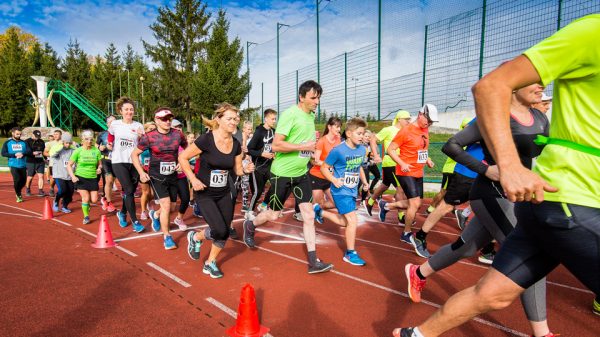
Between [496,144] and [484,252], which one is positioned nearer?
[496,144]

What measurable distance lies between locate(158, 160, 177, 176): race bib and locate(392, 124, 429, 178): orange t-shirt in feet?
11.6

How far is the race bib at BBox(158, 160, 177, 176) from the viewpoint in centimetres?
587

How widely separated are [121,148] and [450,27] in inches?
391

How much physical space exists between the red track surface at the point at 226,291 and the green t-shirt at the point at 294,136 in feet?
4.07

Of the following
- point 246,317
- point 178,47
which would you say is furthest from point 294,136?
point 178,47

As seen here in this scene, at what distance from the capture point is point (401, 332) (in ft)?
7.17

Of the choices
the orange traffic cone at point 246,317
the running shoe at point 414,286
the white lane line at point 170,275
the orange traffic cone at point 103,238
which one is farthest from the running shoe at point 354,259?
the orange traffic cone at point 103,238

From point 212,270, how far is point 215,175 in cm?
112

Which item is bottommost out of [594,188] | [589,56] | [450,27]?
[594,188]

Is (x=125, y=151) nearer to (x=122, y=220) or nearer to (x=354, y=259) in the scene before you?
(x=122, y=220)

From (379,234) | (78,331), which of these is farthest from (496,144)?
(379,234)

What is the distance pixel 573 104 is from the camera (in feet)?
5.01

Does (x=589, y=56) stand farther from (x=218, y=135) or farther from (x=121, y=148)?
(x=121, y=148)

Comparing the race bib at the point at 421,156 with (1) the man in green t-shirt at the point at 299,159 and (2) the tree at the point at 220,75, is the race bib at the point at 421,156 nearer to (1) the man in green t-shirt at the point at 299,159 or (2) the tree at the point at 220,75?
(1) the man in green t-shirt at the point at 299,159
